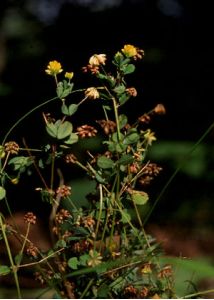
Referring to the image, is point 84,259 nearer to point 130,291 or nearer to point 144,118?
point 130,291

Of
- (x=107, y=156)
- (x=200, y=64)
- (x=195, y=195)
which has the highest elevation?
(x=107, y=156)

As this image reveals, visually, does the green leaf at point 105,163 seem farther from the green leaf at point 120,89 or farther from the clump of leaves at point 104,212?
the green leaf at point 120,89

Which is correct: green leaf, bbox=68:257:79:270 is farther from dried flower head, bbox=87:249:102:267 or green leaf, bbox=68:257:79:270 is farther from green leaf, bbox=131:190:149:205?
green leaf, bbox=131:190:149:205

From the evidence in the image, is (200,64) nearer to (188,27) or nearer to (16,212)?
(188,27)

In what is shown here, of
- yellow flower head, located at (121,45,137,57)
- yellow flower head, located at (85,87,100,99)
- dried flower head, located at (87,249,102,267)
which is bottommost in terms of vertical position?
dried flower head, located at (87,249,102,267)

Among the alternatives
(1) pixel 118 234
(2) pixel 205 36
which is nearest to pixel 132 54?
(1) pixel 118 234

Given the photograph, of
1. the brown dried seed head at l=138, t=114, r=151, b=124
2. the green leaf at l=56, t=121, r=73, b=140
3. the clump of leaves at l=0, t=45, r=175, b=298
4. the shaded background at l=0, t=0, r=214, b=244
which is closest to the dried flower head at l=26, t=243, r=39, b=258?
the clump of leaves at l=0, t=45, r=175, b=298

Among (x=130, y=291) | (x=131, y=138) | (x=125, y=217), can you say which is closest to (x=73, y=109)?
(x=131, y=138)

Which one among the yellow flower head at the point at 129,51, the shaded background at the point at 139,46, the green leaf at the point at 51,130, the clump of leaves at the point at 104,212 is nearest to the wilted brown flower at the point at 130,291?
the clump of leaves at the point at 104,212
